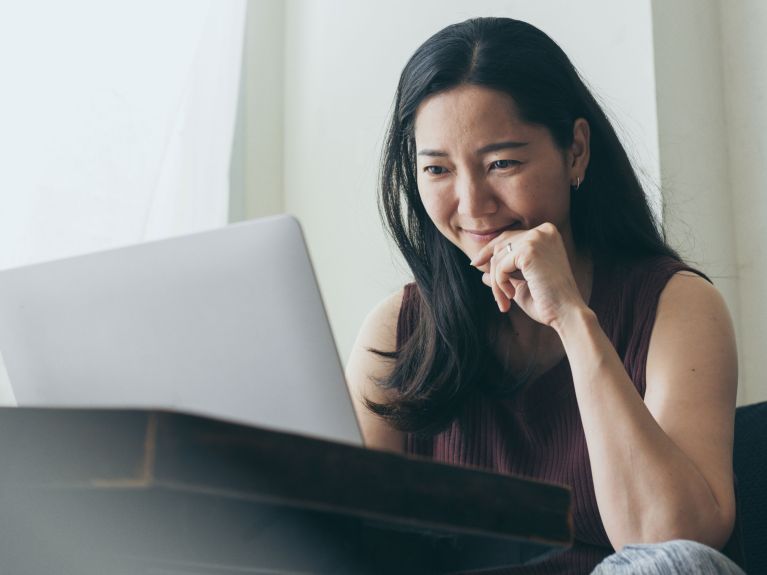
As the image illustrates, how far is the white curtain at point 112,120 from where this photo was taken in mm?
1993

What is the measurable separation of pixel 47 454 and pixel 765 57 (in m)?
1.70

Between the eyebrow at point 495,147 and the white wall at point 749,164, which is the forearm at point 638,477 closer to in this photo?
the eyebrow at point 495,147

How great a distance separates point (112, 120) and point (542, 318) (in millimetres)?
1291

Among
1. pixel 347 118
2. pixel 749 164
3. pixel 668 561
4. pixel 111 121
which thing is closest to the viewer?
pixel 668 561

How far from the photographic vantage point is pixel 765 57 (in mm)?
1872

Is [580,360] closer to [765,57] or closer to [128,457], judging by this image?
[128,457]

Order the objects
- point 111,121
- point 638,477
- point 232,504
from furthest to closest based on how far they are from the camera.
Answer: point 111,121
point 638,477
point 232,504

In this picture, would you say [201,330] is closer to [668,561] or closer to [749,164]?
[668,561]

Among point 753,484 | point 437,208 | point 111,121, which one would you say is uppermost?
point 111,121

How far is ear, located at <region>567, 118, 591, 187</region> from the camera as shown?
4.76 feet

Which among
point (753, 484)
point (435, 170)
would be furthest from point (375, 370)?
Result: point (753, 484)

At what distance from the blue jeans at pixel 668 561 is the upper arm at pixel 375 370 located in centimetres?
72

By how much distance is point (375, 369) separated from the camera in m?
1.54

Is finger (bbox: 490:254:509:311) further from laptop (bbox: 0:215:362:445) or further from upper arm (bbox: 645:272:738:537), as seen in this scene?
laptop (bbox: 0:215:362:445)
